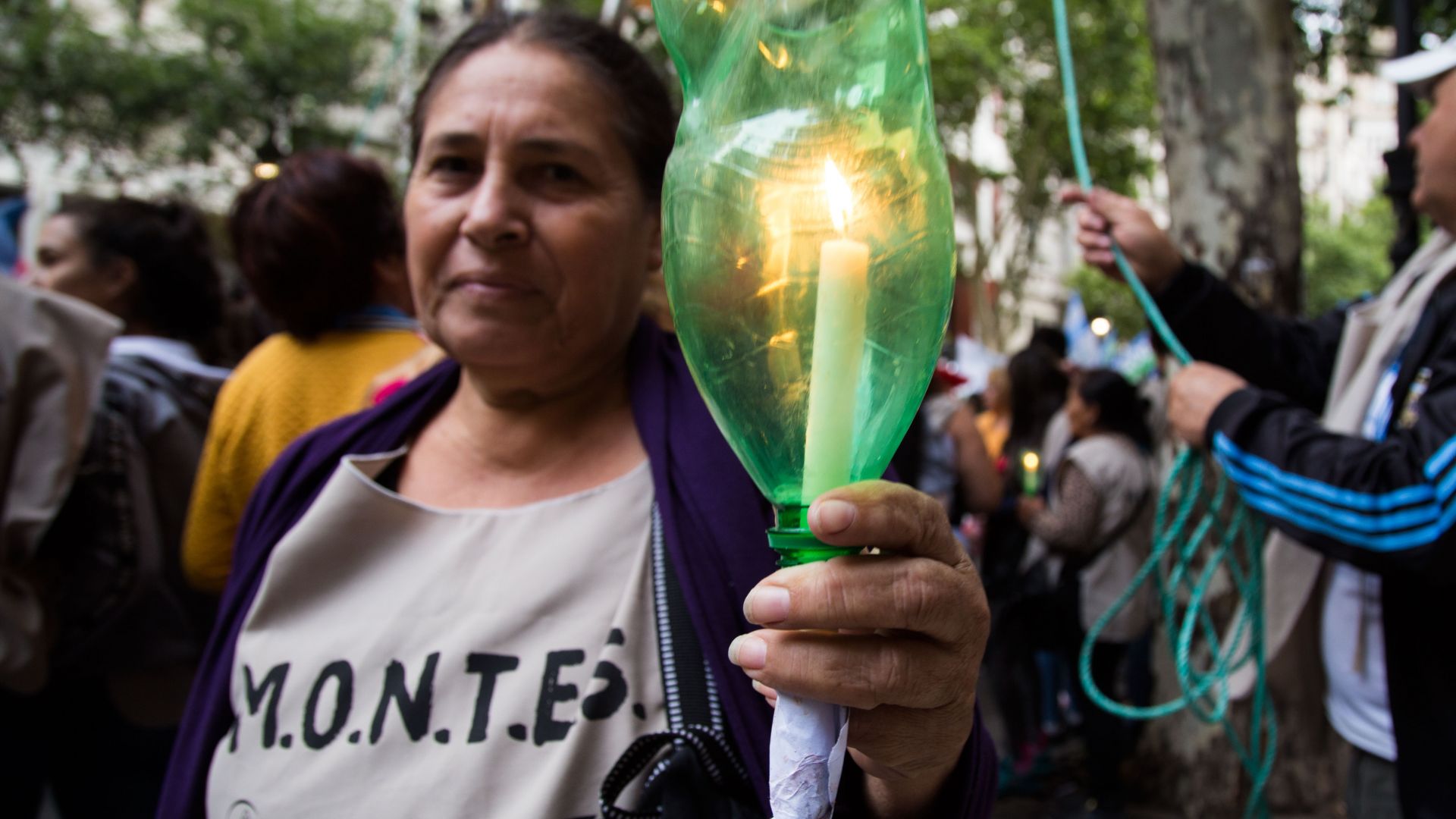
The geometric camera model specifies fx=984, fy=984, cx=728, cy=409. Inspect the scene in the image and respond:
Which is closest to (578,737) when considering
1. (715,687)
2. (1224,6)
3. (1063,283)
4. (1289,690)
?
(715,687)

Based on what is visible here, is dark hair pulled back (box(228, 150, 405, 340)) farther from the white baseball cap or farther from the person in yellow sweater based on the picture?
the white baseball cap

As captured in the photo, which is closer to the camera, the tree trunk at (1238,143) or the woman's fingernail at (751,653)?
the woman's fingernail at (751,653)

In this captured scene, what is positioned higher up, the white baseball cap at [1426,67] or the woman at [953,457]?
the white baseball cap at [1426,67]

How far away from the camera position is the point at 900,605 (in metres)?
0.66

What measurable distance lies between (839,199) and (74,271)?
2.96 meters

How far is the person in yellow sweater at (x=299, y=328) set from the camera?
234cm

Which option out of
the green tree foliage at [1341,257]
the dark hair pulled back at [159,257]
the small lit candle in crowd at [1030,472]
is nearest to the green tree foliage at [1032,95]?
the small lit candle in crowd at [1030,472]

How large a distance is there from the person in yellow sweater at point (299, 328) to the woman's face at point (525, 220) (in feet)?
3.49

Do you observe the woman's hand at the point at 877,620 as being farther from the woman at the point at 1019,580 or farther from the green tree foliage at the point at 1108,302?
the green tree foliage at the point at 1108,302

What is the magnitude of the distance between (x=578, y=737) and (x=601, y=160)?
0.71 meters

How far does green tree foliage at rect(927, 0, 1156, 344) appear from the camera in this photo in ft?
40.9

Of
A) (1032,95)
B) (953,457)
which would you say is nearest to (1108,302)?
(1032,95)

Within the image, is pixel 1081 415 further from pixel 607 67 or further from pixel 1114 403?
pixel 607 67

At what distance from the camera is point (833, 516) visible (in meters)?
0.61
